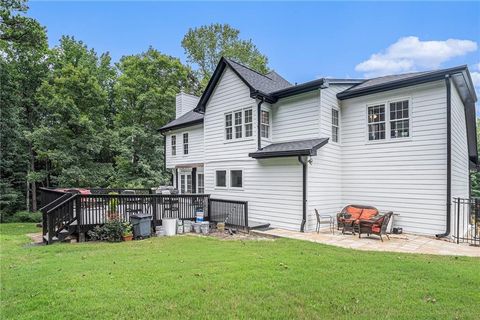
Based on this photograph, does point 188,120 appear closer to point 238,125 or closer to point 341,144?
point 238,125

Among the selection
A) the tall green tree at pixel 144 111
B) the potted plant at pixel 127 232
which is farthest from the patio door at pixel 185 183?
the potted plant at pixel 127 232

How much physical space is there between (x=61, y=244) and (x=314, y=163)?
8.80m

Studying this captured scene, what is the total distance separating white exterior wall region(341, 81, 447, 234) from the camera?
30.3 ft

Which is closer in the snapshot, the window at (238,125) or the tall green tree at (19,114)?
the window at (238,125)

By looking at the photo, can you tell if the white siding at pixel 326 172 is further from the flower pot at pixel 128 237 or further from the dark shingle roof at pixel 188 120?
the dark shingle roof at pixel 188 120

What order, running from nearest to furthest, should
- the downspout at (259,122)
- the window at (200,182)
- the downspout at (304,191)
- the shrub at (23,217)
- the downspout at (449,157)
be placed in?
the downspout at (449,157)
the downspout at (304,191)
the downspout at (259,122)
the window at (200,182)
the shrub at (23,217)

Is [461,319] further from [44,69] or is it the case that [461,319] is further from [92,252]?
[44,69]

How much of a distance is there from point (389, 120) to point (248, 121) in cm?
552

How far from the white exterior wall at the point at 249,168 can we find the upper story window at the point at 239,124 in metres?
0.23

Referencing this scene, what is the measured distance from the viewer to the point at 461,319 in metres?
3.48

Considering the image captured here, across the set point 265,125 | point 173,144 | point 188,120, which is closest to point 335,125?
point 265,125

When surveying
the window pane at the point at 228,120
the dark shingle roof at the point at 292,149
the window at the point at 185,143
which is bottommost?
the dark shingle roof at the point at 292,149

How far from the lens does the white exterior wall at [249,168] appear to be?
10.8 m

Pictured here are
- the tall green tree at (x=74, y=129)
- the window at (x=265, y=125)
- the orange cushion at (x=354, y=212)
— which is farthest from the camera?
the tall green tree at (x=74, y=129)
